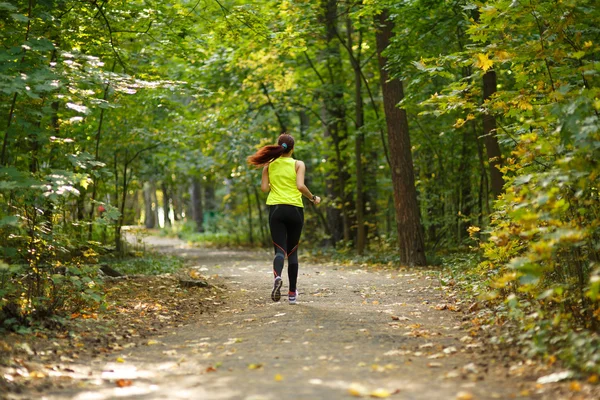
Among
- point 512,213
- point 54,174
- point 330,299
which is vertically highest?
point 54,174

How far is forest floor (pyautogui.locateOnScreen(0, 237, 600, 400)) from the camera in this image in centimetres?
473

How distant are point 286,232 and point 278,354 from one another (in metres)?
3.18

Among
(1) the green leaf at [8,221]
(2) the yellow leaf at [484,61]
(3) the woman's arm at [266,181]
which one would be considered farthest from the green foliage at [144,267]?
(2) the yellow leaf at [484,61]

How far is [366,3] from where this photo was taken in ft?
40.6

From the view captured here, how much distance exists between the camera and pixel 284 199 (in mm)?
8859

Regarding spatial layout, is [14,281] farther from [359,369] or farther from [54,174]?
[359,369]

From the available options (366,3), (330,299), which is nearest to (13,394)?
(330,299)

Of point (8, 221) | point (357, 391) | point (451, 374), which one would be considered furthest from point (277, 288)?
point (357, 391)

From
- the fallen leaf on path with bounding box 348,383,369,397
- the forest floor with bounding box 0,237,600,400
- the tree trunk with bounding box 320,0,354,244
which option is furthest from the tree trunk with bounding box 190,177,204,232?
the fallen leaf on path with bounding box 348,383,369,397

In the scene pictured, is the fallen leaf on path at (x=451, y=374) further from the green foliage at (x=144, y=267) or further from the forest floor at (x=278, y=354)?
the green foliage at (x=144, y=267)

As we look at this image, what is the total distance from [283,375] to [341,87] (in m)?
15.0

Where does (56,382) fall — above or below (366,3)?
below

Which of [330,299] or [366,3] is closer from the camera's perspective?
[330,299]

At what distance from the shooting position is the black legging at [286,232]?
8.82 meters
